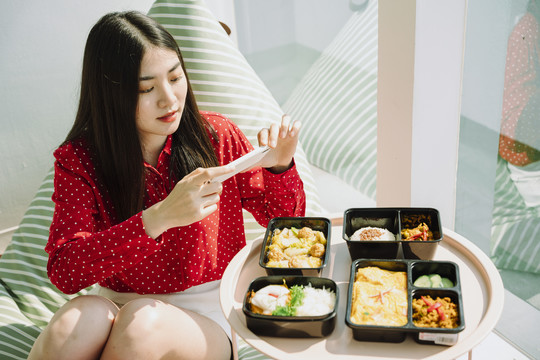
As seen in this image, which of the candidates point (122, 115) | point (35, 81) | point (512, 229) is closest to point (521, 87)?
point (512, 229)

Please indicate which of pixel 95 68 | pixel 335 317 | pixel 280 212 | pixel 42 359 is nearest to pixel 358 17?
pixel 280 212

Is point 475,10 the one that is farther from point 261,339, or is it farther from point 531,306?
point 261,339

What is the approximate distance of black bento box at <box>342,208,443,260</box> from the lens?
1.11 m

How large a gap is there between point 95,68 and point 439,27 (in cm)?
90

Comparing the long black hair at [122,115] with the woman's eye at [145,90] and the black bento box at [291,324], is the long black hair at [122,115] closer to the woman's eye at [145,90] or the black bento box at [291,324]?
the woman's eye at [145,90]

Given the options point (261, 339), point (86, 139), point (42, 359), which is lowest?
point (42, 359)

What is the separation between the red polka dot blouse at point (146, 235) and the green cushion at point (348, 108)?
1.95ft

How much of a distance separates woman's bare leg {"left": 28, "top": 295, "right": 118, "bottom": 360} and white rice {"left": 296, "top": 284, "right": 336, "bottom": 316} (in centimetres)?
51

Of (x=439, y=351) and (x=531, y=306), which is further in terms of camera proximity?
(x=531, y=306)

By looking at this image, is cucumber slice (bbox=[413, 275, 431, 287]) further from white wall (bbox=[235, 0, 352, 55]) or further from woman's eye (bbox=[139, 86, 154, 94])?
white wall (bbox=[235, 0, 352, 55])

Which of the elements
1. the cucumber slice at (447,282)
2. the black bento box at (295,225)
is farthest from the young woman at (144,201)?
the cucumber slice at (447,282)

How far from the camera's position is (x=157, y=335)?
117cm

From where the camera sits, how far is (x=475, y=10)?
4.57ft

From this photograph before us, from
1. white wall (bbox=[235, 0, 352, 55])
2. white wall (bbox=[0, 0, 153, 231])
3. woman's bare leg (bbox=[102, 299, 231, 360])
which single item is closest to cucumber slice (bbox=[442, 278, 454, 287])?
woman's bare leg (bbox=[102, 299, 231, 360])
